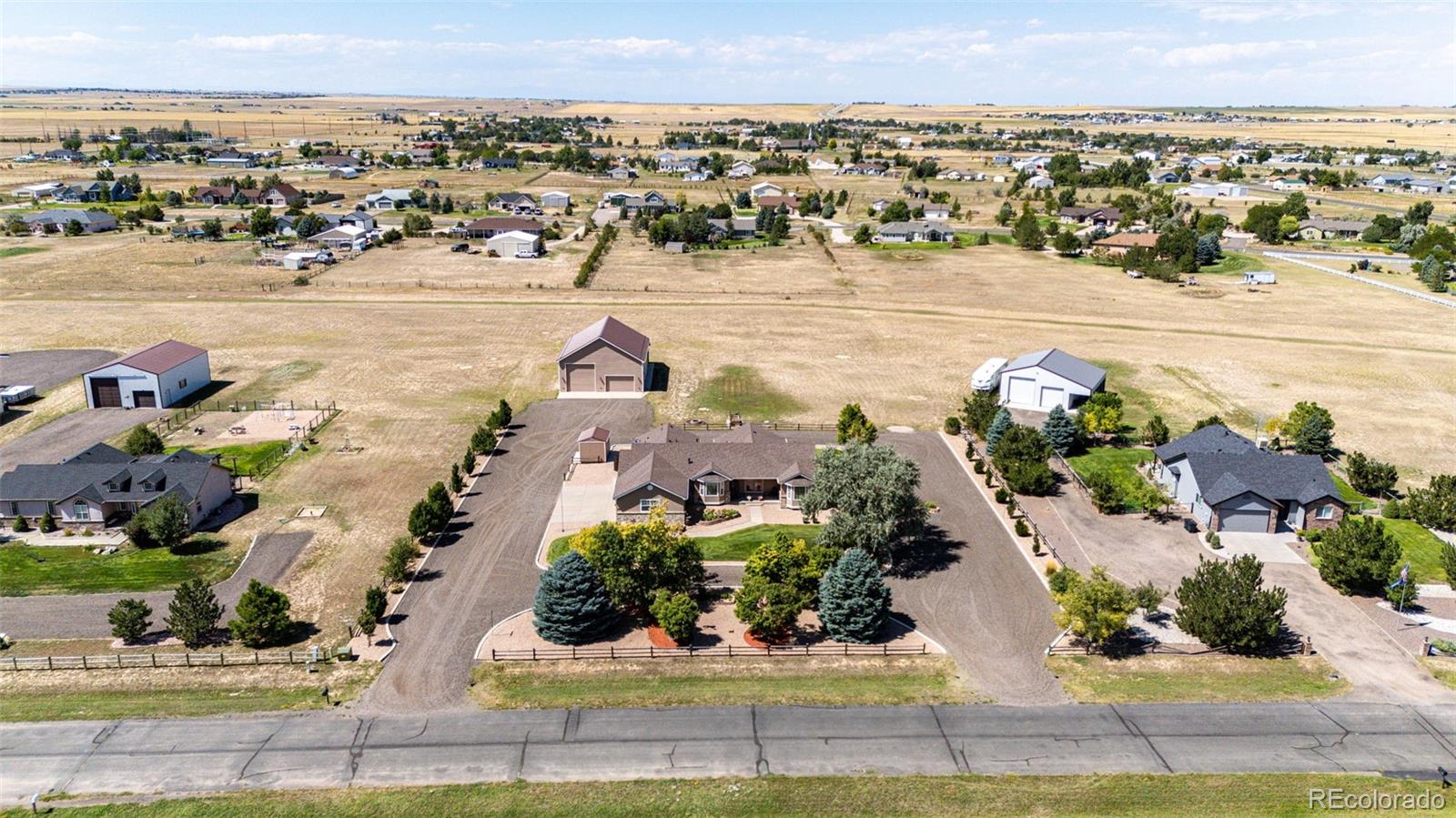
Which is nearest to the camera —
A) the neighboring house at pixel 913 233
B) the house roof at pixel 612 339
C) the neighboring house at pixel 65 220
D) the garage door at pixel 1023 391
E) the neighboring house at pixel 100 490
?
the neighboring house at pixel 100 490

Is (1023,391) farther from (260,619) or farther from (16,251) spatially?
(16,251)

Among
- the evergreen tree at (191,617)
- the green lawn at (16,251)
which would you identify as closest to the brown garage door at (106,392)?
the evergreen tree at (191,617)

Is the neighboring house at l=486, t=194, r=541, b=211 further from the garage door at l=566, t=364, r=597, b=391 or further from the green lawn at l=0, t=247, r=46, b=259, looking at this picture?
the garage door at l=566, t=364, r=597, b=391

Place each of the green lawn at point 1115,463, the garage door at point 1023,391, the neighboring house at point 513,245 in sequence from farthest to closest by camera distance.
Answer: the neighboring house at point 513,245, the garage door at point 1023,391, the green lawn at point 1115,463

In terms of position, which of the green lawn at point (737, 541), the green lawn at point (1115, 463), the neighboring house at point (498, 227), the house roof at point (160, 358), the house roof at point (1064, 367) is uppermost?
the neighboring house at point (498, 227)

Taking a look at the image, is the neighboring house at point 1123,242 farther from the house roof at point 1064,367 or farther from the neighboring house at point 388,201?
the neighboring house at point 388,201

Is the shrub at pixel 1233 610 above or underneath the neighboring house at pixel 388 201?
underneath

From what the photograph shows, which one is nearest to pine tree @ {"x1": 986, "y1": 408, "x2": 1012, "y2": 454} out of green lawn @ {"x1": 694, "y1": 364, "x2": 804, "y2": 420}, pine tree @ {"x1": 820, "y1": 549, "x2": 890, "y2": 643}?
green lawn @ {"x1": 694, "y1": 364, "x2": 804, "y2": 420}
